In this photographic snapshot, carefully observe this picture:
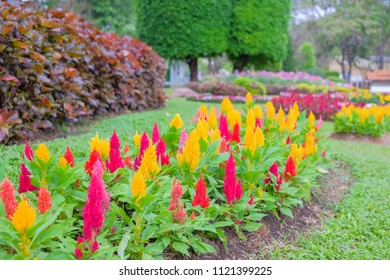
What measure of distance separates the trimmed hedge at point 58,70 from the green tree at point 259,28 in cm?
1536

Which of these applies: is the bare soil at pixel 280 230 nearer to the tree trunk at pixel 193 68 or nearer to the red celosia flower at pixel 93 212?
the red celosia flower at pixel 93 212

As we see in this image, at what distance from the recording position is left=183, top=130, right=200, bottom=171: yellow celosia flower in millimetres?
2643

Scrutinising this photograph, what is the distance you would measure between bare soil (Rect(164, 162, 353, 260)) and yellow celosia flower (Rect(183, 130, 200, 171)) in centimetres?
45

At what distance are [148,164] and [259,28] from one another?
22.3m

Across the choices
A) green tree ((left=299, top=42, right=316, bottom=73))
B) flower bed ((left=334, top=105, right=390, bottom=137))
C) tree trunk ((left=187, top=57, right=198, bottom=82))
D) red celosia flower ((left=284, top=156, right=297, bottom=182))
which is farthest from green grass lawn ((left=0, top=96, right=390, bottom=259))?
green tree ((left=299, top=42, right=316, bottom=73))

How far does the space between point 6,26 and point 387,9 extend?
131 feet

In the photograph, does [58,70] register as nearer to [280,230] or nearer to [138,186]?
[280,230]

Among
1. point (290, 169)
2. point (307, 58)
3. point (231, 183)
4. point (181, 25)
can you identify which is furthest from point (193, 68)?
point (231, 183)

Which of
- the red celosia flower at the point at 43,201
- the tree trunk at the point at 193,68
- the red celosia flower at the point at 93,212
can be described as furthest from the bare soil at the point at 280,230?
the tree trunk at the point at 193,68

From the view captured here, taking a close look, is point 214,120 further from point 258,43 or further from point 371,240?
point 258,43

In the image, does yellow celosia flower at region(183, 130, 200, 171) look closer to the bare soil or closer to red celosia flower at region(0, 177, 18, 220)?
the bare soil

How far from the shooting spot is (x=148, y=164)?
8.15ft

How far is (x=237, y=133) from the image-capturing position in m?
3.72

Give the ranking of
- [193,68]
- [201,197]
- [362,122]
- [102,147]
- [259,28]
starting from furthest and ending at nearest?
1. [193,68]
2. [259,28]
3. [362,122]
4. [102,147]
5. [201,197]
